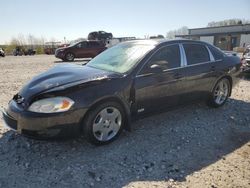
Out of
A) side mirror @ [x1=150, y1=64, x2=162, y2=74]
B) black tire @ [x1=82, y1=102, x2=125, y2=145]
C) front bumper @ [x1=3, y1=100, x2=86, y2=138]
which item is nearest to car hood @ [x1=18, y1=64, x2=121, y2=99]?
front bumper @ [x1=3, y1=100, x2=86, y2=138]

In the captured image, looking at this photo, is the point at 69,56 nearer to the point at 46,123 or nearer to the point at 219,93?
the point at 219,93

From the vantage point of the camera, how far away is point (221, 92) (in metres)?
5.61

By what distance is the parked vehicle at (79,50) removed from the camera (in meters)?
18.5

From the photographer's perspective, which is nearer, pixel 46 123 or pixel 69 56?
pixel 46 123

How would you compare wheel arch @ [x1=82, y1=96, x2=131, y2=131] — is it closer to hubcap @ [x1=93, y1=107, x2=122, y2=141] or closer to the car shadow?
hubcap @ [x1=93, y1=107, x2=122, y2=141]

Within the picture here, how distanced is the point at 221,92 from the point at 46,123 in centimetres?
403

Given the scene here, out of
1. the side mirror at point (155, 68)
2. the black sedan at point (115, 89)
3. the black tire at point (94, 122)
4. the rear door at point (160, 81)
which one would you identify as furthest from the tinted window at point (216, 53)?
the black tire at point (94, 122)

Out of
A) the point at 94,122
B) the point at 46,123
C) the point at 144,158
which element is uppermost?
the point at 46,123

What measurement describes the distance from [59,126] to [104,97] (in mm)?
744

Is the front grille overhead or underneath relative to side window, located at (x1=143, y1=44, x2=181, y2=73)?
underneath

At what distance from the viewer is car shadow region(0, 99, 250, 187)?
3.08 metres

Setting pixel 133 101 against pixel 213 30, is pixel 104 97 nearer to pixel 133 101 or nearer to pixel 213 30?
pixel 133 101

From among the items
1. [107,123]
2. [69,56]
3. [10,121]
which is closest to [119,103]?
[107,123]

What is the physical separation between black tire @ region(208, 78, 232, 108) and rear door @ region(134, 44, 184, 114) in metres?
1.13
